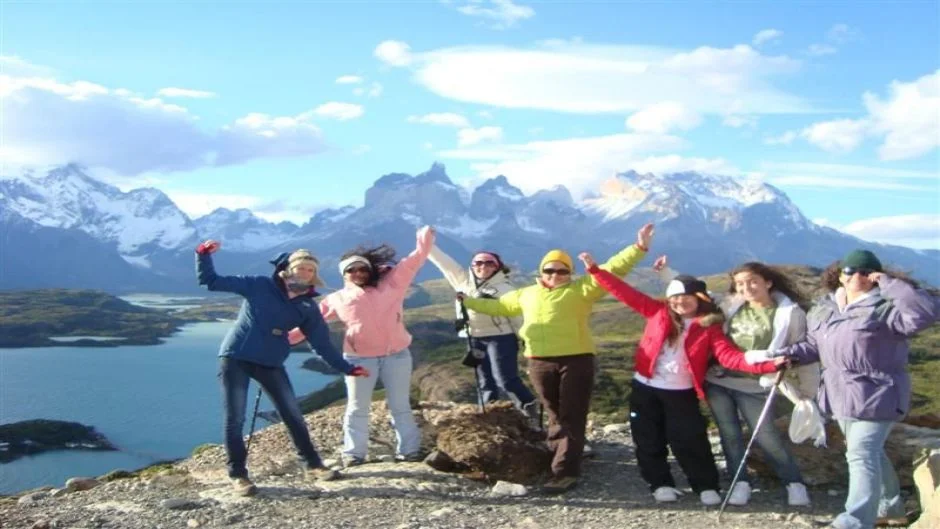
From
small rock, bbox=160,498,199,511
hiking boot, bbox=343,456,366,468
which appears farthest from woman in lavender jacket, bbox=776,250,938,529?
small rock, bbox=160,498,199,511

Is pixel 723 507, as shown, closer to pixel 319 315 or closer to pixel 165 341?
pixel 319 315

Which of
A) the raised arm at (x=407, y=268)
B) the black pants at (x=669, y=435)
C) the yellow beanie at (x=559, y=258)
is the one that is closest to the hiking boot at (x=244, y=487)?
the raised arm at (x=407, y=268)

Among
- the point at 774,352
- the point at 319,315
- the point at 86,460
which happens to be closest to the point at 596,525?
the point at 774,352

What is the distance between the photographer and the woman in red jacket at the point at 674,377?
8.74 meters

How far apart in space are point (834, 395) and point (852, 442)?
1.46 ft

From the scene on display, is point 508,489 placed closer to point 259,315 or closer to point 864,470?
point 259,315

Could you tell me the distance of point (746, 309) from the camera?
8.88m

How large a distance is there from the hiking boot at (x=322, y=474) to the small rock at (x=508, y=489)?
74.1 inches

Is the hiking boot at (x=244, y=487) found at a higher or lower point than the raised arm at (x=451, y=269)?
lower

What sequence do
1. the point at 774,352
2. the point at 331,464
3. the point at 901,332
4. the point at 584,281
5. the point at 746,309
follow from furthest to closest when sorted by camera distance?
the point at 331,464, the point at 584,281, the point at 746,309, the point at 774,352, the point at 901,332

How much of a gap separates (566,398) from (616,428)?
4.59 m

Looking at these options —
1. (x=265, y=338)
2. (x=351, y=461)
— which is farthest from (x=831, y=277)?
(x=265, y=338)

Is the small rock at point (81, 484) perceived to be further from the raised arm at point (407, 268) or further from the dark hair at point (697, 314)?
the dark hair at point (697, 314)

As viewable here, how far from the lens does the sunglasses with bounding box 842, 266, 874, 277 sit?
7.63 metres
